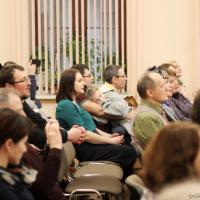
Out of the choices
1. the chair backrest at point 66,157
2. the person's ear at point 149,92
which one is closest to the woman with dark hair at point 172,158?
the chair backrest at point 66,157

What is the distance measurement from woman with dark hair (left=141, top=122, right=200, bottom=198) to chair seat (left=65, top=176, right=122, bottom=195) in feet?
5.79

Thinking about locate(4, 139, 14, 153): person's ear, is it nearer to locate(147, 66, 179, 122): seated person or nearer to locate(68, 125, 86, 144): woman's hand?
locate(68, 125, 86, 144): woman's hand

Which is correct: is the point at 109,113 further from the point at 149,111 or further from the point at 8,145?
the point at 8,145

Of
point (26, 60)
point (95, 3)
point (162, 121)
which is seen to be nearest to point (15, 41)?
point (26, 60)

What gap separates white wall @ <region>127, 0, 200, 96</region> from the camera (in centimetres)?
749

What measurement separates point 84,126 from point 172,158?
2725 mm

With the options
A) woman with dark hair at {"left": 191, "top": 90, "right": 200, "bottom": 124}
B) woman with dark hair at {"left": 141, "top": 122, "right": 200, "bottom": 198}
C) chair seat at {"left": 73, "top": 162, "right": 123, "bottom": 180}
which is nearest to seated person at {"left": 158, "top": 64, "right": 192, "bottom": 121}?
chair seat at {"left": 73, "top": 162, "right": 123, "bottom": 180}

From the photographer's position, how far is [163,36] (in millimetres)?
7613

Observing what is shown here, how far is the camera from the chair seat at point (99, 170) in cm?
408

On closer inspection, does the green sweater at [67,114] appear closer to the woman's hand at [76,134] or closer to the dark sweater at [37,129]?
the woman's hand at [76,134]

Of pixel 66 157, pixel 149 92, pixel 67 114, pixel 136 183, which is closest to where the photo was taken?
pixel 136 183

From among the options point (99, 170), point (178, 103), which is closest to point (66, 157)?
point (99, 170)

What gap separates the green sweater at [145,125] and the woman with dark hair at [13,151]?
1.63 m

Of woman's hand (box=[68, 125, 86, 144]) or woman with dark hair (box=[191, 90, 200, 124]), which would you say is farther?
woman's hand (box=[68, 125, 86, 144])
